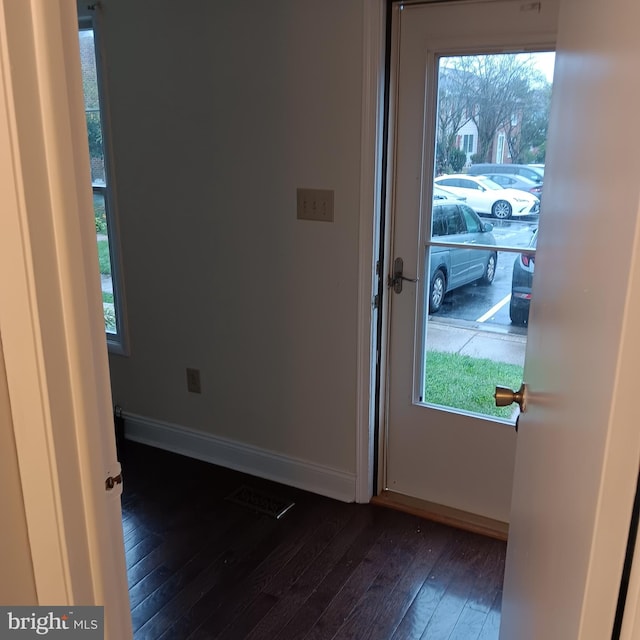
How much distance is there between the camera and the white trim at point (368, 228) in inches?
83.6

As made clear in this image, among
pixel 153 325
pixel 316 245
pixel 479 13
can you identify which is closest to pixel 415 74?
pixel 479 13

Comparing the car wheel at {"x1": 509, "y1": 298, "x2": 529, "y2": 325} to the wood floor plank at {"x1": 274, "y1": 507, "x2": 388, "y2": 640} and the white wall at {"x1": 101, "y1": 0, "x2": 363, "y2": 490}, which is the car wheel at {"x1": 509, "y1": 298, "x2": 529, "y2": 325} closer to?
the white wall at {"x1": 101, "y1": 0, "x2": 363, "y2": 490}

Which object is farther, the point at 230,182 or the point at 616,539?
the point at 230,182

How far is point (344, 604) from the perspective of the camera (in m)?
2.03

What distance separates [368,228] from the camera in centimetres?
227

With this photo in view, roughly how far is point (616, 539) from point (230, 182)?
208 cm

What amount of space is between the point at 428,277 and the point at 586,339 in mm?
1593

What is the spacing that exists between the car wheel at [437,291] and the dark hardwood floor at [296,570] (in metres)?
0.81

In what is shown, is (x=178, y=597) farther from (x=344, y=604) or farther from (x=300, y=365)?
(x=300, y=365)

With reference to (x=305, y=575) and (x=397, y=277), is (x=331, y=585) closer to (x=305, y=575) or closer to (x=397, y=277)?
(x=305, y=575)

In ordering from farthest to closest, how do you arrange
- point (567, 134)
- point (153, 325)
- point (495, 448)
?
point (153, 325)
point (495, 448)
point (567, 134)

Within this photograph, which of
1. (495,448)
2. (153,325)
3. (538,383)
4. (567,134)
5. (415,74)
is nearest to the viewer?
(567,134)

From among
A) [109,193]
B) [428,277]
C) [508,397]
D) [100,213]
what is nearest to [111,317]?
[100,213]

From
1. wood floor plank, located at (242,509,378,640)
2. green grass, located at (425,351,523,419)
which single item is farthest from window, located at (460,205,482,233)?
wood floor plank, located at (242,509,378,640)
